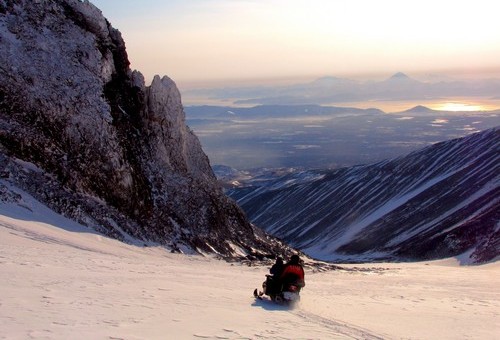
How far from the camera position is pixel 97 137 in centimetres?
3897

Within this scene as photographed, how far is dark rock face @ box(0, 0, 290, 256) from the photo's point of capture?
33219 millimetres

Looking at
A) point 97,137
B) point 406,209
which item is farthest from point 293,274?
point 406,209

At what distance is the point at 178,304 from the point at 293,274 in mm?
4877

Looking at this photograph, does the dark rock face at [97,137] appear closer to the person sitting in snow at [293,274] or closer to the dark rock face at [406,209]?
the person sitting in snow at [293,274]

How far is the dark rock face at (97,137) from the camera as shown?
33.2 m

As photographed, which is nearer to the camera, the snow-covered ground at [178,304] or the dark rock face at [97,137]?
the snow-covered ground at [178,304]

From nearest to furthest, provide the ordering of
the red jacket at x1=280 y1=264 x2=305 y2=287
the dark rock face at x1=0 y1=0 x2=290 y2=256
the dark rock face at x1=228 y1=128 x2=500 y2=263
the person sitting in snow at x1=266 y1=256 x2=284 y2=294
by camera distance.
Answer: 1. the person sitting in snow at x1=266 y1=256 x2=284 y2=294
2. the red jacket at x1=280 y1=264 x2=305 y2=287
3. the dark rock face at x1=0 y1=0 x2=290 y2=256
4. the dark rock face at x1=228 y1=128 x2=500 y2=263

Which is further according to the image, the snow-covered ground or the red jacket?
the red jacket

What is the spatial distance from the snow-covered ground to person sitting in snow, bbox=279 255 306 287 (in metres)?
0.82

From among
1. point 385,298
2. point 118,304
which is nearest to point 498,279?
point 385,298

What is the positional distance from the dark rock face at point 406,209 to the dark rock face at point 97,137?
3115 cm

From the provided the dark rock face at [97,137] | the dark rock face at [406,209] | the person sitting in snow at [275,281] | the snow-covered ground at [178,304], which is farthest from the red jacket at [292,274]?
the dark rock face at [406,209]

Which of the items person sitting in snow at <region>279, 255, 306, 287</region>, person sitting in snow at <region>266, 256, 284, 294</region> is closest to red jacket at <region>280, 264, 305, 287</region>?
person sitting in snow at <region>279, 255, 306, 287</region>

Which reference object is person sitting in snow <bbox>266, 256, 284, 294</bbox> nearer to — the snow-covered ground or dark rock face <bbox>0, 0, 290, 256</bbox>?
the snow-covered ground
